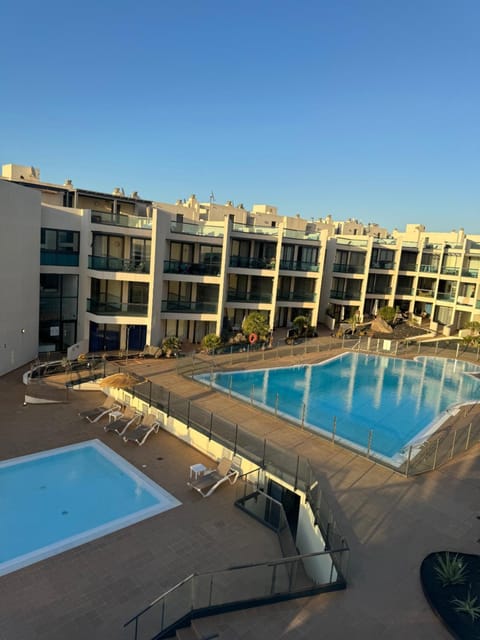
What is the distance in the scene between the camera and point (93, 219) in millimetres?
25703

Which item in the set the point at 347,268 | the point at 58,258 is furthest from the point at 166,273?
the point at 347,268

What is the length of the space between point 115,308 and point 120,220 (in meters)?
5.11

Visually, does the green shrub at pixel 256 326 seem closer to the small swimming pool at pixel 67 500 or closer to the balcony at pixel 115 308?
the balcony at pixel 115 308

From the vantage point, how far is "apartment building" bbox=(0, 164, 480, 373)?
79.5ft

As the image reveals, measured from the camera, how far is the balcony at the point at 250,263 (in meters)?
32.5

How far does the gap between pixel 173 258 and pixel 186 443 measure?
16.8m

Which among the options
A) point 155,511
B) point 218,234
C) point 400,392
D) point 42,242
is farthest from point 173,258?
point 155,511

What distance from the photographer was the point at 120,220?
85.2 ft

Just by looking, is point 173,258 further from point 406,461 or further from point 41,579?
point 41,579

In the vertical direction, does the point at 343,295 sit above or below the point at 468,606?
above

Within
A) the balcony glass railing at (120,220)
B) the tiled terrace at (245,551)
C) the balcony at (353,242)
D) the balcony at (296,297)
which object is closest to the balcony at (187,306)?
the balcony glass railing at (120,220)

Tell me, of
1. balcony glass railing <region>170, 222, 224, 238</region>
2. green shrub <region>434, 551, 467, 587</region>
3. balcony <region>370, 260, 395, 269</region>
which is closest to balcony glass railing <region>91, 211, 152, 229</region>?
balcony glass railing <region>170, 222, 224, 238</region>

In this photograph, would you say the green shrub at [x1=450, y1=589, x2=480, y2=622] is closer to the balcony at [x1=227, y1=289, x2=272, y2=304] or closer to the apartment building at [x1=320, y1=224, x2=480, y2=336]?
the balcony at [x1=227, y1=289, x2=272, y2=304]

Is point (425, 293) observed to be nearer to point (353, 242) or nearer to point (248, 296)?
point (353, 242)
